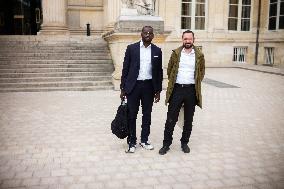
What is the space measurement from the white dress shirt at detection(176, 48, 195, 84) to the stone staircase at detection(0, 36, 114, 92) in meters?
6.12

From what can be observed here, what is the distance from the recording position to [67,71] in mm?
11750

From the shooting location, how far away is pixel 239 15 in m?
20.2

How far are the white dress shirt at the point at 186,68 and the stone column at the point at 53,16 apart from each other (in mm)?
12136

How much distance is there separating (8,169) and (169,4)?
51.7 feet

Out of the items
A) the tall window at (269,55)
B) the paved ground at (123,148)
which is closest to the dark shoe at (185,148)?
the paved ground at (123,148)

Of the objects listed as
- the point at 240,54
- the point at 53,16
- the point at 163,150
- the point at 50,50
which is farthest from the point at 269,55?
the point at 163,150

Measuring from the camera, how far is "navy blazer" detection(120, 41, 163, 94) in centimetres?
503

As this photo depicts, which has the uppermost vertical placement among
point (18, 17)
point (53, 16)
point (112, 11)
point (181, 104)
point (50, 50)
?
point (18, 17)

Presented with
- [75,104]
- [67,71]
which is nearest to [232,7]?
[67,71]

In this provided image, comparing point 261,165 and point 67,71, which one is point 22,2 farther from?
point 261,165

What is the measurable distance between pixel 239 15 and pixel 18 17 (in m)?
13.4

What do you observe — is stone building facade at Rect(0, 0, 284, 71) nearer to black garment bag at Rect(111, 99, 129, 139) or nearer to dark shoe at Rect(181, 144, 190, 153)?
black garment bag at Rect(111, 99, 129, 139)

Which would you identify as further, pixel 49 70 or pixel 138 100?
pixel 49 70

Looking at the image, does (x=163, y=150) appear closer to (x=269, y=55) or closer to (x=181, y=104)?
(x=181, y=104)
